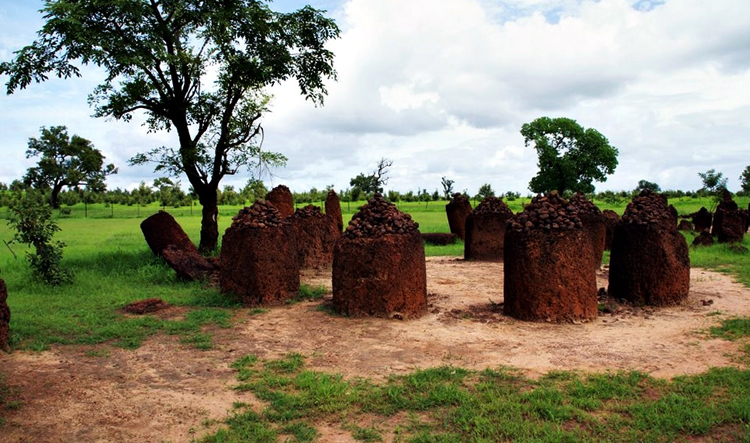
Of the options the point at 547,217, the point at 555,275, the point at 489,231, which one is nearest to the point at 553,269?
the point at 555,275

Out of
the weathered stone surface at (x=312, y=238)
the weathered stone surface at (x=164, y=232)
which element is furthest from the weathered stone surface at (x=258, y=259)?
the weathered stone surface at (x=164, y=232)

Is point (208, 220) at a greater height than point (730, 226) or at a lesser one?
greater

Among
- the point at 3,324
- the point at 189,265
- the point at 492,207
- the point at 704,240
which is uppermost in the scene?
the point at 492,207

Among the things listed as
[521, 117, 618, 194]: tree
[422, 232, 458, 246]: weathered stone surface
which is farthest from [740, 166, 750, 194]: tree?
[422, 232, 458, 246]: weathered stone surface

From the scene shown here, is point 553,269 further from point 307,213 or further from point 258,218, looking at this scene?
point 307,213

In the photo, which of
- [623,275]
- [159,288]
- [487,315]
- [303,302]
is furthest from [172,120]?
[623,275]

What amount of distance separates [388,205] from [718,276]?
29.0 ft

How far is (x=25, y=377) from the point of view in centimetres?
698

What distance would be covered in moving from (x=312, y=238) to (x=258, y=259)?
5.20 meters

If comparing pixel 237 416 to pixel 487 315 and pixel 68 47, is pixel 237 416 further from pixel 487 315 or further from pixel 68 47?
pixel 68 47

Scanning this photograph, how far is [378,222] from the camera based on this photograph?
33.4 ft

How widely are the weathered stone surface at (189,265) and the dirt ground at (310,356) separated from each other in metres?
3.25

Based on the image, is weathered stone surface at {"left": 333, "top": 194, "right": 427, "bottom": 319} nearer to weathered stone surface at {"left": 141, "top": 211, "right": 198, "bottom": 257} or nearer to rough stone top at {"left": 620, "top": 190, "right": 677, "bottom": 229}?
rough stone top at {"left": 620, "top": 190, "right": 677, "bottom": 229}

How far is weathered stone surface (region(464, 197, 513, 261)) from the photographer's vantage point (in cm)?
1744
